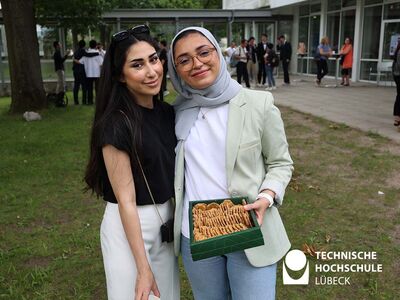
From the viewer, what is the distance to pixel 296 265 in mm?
3518

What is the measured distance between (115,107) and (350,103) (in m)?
10.6

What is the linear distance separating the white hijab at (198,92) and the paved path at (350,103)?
614 cm

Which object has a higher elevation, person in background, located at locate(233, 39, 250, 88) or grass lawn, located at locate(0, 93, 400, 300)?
person in background, located at locate(233, 39, 250, 88)

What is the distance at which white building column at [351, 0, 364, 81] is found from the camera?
16578 millimetres

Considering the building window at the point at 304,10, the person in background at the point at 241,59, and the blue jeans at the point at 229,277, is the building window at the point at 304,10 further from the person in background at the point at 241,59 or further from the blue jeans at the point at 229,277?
the blue jeans at the point at 229,277

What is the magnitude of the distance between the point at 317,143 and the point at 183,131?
5754mm

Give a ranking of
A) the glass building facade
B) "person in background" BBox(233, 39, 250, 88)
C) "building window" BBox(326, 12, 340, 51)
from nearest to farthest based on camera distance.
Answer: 1. "person in background" BBox(233, 39, 250, 88)
2. the glass building facade
3. "building window" BBox(326, 12, 340, 51)

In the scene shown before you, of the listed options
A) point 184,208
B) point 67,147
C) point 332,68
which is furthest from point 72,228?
point 332,68

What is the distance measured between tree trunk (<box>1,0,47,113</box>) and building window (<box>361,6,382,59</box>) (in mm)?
12058

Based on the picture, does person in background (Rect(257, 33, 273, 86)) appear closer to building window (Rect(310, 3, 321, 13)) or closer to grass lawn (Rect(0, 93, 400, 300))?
building window (Rect(310, 3, 321, 13))

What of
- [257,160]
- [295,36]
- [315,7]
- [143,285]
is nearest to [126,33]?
[257,160]

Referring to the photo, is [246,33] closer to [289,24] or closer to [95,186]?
[289,24]

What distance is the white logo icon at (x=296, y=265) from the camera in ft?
11.0

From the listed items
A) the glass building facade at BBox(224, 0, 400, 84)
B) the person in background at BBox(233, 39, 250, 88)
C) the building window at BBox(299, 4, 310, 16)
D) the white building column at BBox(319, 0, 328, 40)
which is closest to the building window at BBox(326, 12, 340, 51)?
the glass building facade at BBox(224, 0, 400, 84)
